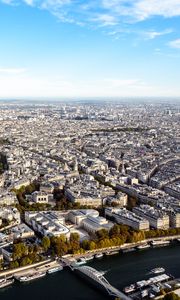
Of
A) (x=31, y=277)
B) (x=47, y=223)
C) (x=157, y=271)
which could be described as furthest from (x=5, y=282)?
(x=157, y=271)

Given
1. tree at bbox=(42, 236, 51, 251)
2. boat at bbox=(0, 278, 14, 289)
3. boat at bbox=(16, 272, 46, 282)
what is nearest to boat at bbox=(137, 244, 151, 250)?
tree at bbox=(42, 236, 51, 251)

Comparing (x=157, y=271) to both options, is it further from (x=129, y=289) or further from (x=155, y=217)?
(x=155, y=217)

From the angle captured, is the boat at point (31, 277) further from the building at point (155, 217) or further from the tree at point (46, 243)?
the building at point (155, 217)

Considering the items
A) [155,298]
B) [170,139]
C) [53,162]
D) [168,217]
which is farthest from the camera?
[170,139]

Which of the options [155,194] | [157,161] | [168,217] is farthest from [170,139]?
[168,217]

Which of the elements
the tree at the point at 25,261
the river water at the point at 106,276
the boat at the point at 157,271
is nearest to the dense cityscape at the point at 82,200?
the tree at the point at 25,261

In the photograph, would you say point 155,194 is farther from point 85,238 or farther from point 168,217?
point 85,238

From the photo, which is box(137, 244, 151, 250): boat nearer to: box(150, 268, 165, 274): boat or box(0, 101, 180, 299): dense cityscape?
box(0, 101, 180, 299): dense cityscape
